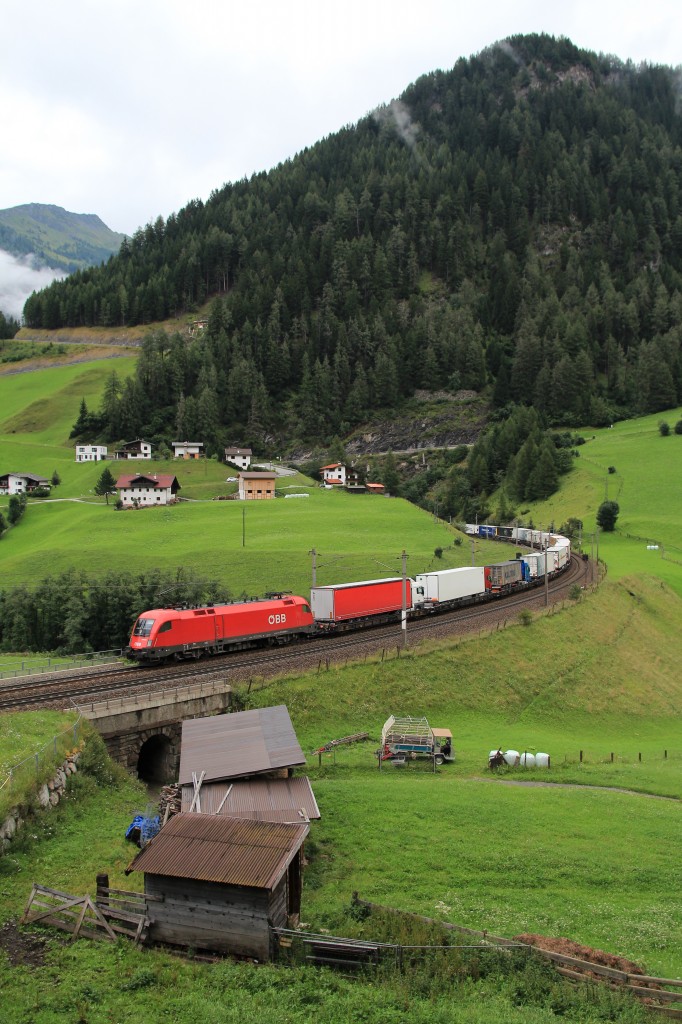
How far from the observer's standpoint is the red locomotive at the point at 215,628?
4122cm

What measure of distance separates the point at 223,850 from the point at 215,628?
26.7m

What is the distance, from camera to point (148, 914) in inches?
666

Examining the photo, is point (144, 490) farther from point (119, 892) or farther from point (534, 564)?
point (119, 892)

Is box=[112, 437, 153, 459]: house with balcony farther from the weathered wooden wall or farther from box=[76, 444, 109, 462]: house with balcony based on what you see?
the weathered wooden wall

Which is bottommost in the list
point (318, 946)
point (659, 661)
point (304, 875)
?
point (659, 661)

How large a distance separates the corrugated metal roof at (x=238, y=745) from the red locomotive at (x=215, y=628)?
14.7 metres

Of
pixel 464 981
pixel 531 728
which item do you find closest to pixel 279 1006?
pixel 464 981

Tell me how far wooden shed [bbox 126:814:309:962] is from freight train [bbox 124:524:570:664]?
24404mm

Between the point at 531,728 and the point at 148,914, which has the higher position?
the point at 148,914

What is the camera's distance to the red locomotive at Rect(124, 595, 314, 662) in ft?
135

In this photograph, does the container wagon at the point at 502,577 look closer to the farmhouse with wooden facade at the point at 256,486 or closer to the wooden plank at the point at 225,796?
the wooden plank at the point at 225,796

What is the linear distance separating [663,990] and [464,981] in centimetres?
407

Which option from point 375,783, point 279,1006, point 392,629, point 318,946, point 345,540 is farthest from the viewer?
point 345,540

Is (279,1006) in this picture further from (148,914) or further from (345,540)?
(345,540)
